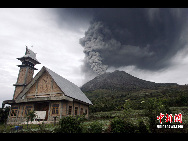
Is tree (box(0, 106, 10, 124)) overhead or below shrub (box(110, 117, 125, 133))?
below

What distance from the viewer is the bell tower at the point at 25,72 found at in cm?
2512

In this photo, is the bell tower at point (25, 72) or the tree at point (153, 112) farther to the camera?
the bell tower at point (25, 72)

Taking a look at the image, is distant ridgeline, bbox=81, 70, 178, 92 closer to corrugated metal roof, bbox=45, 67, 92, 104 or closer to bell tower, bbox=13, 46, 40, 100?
corrugated metal roof, bbox=45, 67, 92, 104

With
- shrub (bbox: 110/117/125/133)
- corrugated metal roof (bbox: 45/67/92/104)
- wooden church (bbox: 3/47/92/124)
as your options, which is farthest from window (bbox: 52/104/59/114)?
shrub (bbox: 110/117/125/133)

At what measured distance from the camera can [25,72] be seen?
85.3ft

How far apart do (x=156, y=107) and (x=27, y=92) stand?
757 inches

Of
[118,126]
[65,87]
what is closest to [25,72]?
[65,87]

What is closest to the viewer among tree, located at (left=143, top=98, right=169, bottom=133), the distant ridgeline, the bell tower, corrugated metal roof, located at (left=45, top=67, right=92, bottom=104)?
tree, located at (left=143, top=98, right=169, bottom=133)

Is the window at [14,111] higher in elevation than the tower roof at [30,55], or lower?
lower

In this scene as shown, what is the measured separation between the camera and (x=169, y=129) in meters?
8.64

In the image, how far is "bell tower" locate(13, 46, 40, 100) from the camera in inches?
989

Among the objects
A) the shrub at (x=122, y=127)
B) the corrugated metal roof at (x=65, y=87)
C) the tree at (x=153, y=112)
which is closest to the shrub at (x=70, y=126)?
the shrub at (x=122, y=127)

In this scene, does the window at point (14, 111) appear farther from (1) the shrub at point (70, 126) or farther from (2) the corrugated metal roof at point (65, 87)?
(1) the shrub at point (70, 126)
